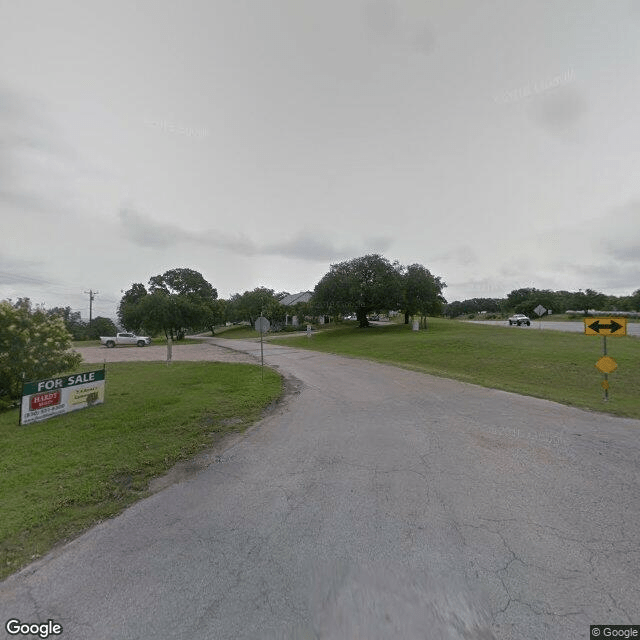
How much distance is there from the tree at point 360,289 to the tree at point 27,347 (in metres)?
27.5

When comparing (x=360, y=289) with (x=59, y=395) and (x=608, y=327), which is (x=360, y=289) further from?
(x=59, y=395)

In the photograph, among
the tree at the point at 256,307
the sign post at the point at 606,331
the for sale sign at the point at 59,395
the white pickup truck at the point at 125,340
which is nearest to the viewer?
the for sale sign at the point at 59,395

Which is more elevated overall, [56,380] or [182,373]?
[56,380]

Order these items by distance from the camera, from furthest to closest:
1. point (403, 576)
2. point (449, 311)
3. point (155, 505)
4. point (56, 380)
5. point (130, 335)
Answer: point (449, 311) → point (130, 335) → point (56, 380) → point (155, 505) → point (403, 576)

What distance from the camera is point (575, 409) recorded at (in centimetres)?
711

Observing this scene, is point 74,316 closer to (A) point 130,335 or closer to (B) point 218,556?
(A) point 130,335

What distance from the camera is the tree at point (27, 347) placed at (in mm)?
8219

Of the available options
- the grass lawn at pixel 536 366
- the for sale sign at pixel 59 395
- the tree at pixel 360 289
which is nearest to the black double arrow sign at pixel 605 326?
the grass lawn at pixel 536 366

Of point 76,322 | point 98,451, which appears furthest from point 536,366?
point 76,322

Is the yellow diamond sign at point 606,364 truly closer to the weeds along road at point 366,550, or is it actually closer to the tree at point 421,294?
the weeds along road at point 366,550

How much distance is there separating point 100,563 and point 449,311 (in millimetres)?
131848

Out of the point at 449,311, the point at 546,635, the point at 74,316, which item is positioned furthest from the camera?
the point at 449,311

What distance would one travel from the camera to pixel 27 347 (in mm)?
8469

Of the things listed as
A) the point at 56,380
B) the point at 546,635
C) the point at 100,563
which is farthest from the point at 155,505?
the point at 56,380
